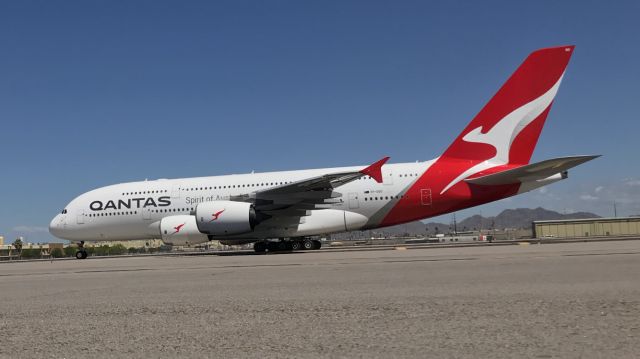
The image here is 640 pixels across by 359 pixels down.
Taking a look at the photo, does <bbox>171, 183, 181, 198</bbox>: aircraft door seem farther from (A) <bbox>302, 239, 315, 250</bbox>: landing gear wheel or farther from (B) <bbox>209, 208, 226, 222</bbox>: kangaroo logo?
(A) <bbox>302, 239, 315, 250</bbox>: landing gear wheel

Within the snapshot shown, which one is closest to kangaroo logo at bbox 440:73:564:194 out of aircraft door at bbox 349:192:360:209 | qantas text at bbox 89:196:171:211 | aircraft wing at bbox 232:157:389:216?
aircraft wing at bbox 232:157:389:216

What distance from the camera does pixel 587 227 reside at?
168 ft

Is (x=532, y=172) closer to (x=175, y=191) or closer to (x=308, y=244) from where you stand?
(x=308, y=244)

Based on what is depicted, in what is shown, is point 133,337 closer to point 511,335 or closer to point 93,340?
point 93,340

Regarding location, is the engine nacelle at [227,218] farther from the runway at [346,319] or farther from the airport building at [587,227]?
the airport building at [587,227]

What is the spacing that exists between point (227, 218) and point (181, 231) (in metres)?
2.71

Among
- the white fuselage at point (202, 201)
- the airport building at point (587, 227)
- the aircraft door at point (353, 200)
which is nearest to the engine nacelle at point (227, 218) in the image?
the white fuselage at point (202, 201)

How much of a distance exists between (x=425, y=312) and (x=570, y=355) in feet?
6.18

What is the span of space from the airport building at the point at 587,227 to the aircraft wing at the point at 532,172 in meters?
31.3

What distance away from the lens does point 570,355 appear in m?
3.39

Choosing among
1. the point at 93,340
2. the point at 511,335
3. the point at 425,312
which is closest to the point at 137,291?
the point at 93,340

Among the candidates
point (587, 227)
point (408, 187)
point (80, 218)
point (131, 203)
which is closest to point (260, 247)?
point (131, 203)

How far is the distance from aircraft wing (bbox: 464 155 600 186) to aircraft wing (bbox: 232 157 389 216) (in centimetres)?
465

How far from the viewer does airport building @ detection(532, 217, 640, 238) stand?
49031mm
